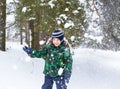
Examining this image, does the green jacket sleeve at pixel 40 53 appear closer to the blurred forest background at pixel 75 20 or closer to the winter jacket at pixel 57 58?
the winter jacket at pixel 57 58

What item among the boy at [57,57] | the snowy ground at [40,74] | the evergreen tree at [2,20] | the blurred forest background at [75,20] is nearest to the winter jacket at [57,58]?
the boy at [57,57]

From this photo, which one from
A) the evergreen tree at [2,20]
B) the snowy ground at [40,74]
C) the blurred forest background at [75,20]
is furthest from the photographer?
the evergreen tree at [2,20]

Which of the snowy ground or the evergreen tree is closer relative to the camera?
the snowy ground

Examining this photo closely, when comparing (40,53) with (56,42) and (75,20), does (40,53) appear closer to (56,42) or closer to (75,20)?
(56,42)

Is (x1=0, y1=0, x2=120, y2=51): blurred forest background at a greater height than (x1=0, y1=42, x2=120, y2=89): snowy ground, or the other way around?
(x1=0, y1=0, x2=120, y2=51): blurred forest background

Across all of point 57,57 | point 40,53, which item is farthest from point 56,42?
point 40,53

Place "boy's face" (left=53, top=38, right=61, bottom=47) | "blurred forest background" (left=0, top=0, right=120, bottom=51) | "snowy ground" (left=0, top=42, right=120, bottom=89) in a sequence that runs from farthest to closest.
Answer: "blurred forest background" (left=0, top=0, right=120, bottom=51)
"snowy ground" (left=0, top=42, right=120, bottom=89)
"boy's face" (left=53, top=38, right=61, bottom=47)

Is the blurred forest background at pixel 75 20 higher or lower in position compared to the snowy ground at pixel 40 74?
higher

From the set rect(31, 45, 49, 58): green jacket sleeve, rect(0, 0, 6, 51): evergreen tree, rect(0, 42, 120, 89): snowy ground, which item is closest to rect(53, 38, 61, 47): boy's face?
rect(31, 45, 49, 58): green jacket sleeve

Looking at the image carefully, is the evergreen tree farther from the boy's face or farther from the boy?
the boy's face

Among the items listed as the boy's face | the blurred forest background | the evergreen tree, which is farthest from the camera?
the evergreen tree

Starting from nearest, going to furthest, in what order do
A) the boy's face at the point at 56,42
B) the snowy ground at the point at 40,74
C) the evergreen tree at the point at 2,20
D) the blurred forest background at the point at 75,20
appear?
the boy's face at the point at 56,42 < the snowy ground at the point at 40,74 < the blurred forest background at the point at 75,20 < the evergreen tree at the point at 2,20

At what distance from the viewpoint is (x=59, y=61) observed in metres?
7.39

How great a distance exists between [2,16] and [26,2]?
1.70m
